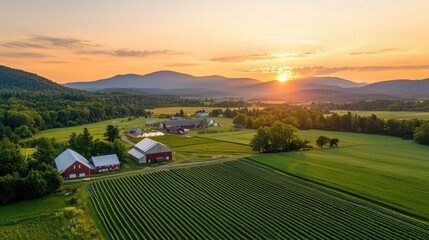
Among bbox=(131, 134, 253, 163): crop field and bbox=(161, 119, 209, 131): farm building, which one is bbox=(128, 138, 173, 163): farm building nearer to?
bbox=(131, 134, 253, 163): crop field

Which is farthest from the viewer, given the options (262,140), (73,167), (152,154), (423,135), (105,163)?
(423,135)

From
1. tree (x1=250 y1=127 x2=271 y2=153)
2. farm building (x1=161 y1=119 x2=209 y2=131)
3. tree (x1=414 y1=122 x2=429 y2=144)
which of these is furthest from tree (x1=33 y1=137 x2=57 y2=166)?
tree (x1=414 y1=122 x2=429 y2=144)

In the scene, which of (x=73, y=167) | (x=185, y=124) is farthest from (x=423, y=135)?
(x=73, y=167)

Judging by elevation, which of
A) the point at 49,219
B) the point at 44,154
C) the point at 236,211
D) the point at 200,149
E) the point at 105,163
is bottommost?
Result: the point at 200,149

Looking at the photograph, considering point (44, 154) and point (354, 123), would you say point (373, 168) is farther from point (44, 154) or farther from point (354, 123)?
point (44, 154)

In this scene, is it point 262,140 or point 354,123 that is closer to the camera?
point 262,140

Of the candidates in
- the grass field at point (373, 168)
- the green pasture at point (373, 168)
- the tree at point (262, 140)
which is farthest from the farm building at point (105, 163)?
the tree at point (262, 140)
